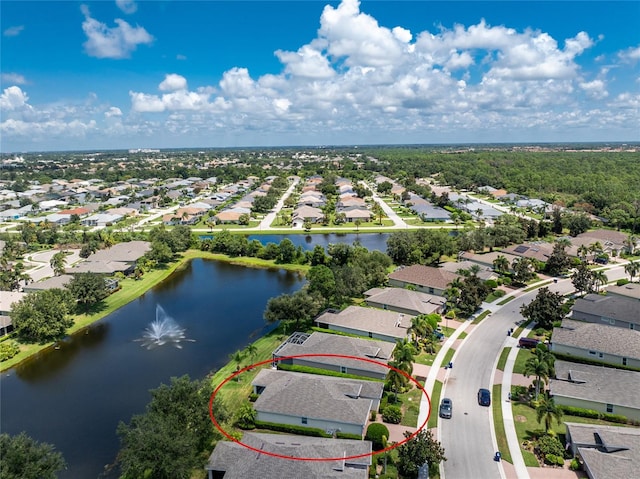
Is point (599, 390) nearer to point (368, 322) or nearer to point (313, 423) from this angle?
point (368, 322)

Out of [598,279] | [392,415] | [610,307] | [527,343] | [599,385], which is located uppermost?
[598,279]

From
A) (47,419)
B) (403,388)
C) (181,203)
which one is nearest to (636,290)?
(403,388)

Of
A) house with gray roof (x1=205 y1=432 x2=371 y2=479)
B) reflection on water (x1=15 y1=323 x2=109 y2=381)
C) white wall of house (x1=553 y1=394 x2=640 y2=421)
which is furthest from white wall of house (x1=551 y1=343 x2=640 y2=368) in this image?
reflection on water (x1=15 y1=323 x2=109 y2=381)

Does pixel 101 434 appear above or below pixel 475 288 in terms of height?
below

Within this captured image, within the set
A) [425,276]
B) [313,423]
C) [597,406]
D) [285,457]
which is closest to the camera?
[285,457]

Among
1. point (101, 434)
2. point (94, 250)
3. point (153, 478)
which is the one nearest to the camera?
point (153, 478)

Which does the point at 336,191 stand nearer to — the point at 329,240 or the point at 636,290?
the point at 329,240

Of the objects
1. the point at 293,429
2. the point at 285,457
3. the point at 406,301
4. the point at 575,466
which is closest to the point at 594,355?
the point at 575,466
